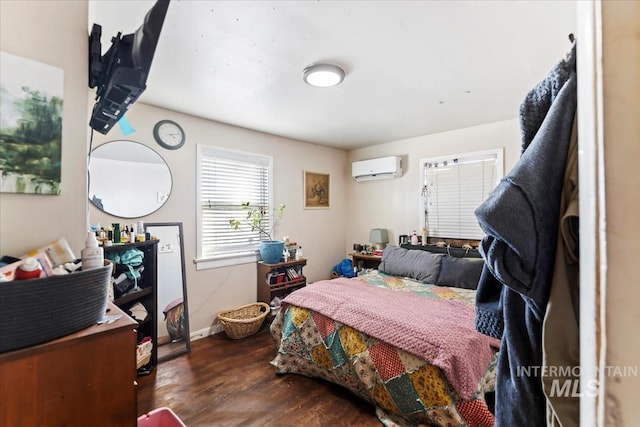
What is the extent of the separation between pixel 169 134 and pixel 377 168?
8.91 ft

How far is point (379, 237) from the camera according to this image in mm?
4117

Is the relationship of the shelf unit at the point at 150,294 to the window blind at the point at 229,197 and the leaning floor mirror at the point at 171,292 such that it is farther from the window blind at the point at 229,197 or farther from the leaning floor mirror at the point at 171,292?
the window blind at the point at 229,197

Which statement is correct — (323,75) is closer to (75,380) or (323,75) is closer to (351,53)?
(351,53)

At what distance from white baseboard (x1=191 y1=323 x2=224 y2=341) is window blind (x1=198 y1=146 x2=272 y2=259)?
0.78 metres

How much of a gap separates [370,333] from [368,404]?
0.56 metres

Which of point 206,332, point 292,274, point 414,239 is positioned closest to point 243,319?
point 206,332

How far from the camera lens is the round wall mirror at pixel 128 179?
2412 mm

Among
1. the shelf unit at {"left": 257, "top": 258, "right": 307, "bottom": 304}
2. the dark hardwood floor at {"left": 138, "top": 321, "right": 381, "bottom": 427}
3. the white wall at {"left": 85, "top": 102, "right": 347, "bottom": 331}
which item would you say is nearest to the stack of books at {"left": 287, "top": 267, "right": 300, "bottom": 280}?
the shelf unit at {"left": 257, "top": 258, "right": 307, "bottom": 304}

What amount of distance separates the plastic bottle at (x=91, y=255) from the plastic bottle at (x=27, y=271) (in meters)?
0.15

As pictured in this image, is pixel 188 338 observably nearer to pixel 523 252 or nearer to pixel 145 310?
pixel 145 310

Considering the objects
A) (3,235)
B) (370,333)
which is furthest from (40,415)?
(370,333)

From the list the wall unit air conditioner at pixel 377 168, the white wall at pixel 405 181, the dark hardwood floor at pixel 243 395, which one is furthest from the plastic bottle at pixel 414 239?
the dark hardwood floor at pixel 243 395

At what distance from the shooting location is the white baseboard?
9.79ft

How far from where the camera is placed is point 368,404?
199 centimetres
